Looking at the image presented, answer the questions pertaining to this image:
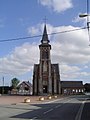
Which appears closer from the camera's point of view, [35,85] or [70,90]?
[35,85]

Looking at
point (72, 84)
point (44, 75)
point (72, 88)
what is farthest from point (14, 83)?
point (44, 75)

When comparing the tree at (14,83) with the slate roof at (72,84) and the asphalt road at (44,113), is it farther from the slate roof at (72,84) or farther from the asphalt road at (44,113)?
the asphalt road at (44,113)

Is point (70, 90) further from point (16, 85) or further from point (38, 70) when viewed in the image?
point (38, 70)

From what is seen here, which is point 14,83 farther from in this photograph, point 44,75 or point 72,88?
point 44,75

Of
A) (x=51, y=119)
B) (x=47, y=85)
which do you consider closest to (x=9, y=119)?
(x=51, y=119)

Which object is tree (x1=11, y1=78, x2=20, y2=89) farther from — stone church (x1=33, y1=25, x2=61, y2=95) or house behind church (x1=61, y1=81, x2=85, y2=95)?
stone church (x1=33, y1=25, x2=61, y2=95)

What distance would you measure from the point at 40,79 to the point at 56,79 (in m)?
8.75

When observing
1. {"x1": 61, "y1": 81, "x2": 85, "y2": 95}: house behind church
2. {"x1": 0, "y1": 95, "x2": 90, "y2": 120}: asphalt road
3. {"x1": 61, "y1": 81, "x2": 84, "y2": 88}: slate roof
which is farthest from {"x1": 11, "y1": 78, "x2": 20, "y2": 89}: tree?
{"x1": 0, "y1": 95, "x2": 90, "y2": 120}: asphalt road

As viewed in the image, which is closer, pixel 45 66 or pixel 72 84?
pixel 45 66

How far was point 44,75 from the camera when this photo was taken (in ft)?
396

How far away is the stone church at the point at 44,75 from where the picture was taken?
390 ft

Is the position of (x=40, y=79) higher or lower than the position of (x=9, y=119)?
higher

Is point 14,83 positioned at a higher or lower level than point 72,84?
higher

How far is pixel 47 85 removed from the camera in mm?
118750
